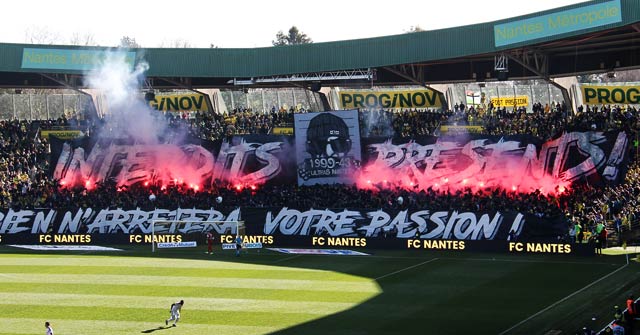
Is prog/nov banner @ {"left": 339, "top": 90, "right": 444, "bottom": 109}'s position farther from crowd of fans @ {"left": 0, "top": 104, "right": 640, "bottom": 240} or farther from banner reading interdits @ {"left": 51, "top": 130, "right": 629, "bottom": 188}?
banner reading interdits @ {"left": 51, "top": 130, "right": 629, "bottom": 188}

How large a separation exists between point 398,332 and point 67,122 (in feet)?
159

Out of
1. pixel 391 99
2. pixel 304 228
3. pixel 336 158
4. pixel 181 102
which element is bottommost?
pixel 304 228

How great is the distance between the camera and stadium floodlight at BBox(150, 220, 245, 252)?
57.0m

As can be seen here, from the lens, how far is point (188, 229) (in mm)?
57906

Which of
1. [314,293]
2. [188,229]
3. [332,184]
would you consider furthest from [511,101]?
[314,293]

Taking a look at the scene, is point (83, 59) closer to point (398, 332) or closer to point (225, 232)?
point (225, 232)

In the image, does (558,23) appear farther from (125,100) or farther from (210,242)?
(125,100)

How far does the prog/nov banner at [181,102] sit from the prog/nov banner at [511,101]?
2382 cm

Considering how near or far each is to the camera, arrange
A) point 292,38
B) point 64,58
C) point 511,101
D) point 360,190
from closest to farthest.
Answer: point 360,190 < point 64,58 < point 511,101 < point 292,38

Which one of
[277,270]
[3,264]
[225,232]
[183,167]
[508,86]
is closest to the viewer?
[277,270]

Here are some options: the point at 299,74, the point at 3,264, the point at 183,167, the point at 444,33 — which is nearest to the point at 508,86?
the point at 444,33

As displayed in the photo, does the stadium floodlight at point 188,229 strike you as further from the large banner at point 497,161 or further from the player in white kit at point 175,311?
the player in white kit at point 175,311

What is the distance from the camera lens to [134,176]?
2628 inches

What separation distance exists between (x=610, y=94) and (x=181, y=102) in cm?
3460
